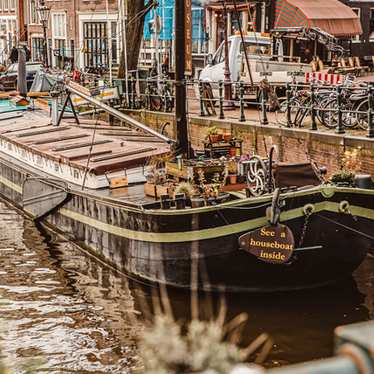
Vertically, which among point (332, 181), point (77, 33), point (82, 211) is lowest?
point (82, 211)

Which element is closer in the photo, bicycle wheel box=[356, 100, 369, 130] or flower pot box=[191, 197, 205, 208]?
flower pot box=[191, 197, 205, 208]

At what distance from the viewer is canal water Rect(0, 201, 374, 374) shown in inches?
325

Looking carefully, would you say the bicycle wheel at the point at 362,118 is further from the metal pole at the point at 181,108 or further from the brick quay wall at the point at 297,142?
the metal pole at the point at 181,108

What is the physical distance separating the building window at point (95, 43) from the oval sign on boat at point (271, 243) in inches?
1144

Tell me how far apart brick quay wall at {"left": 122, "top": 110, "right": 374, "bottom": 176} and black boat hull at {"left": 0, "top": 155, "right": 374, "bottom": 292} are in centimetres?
248

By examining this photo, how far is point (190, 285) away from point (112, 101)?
39.4 feet

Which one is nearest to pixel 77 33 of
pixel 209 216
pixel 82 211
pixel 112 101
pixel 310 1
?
pixel 310 1

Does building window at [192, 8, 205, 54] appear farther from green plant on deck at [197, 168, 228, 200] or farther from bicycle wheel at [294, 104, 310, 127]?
green plant on deck at [197, 168, 228, 200]

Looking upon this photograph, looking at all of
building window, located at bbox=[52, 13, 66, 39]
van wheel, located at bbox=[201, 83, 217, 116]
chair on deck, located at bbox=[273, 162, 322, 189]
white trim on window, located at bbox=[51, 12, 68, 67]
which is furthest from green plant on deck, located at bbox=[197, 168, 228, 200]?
building window, located at bbox=[52, 13, 66, 39]

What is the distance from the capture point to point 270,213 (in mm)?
9430

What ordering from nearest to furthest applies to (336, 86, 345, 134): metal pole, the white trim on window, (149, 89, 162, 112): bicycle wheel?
(336, 86, 345, 134): metal pole → (149, 89, 162, 112): bicycle wheel → the white trim on window

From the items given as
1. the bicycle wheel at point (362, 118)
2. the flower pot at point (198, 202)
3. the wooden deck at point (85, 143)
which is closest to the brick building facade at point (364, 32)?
the wooden deck at point (85, 143)

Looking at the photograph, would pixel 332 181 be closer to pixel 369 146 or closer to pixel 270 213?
pixel 270 213

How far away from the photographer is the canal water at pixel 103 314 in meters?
8.27
